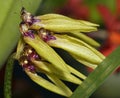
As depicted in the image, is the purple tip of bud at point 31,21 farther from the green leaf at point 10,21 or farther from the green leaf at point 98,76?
the green leaf at point 98,76

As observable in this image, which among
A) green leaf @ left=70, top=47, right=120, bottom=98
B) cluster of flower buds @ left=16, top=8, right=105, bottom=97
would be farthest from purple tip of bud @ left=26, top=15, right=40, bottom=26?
green leaf @ left=70, top=47, right=120, bottom=98

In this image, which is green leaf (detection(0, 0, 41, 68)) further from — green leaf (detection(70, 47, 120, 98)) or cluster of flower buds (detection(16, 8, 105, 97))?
green leaf (detection(70, 47, 120, 98))

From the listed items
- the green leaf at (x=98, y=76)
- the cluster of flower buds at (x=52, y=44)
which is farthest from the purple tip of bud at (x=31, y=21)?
the green leaf at (x=98, y=76)

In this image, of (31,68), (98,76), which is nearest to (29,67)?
(31,68)

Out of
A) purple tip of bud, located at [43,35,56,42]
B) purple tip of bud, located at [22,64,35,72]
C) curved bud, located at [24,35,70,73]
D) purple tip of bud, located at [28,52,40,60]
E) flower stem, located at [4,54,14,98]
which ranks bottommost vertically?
flower stem, located at [4,54,14,98]

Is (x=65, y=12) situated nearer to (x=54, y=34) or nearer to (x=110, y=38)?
(x=110, y=38)
